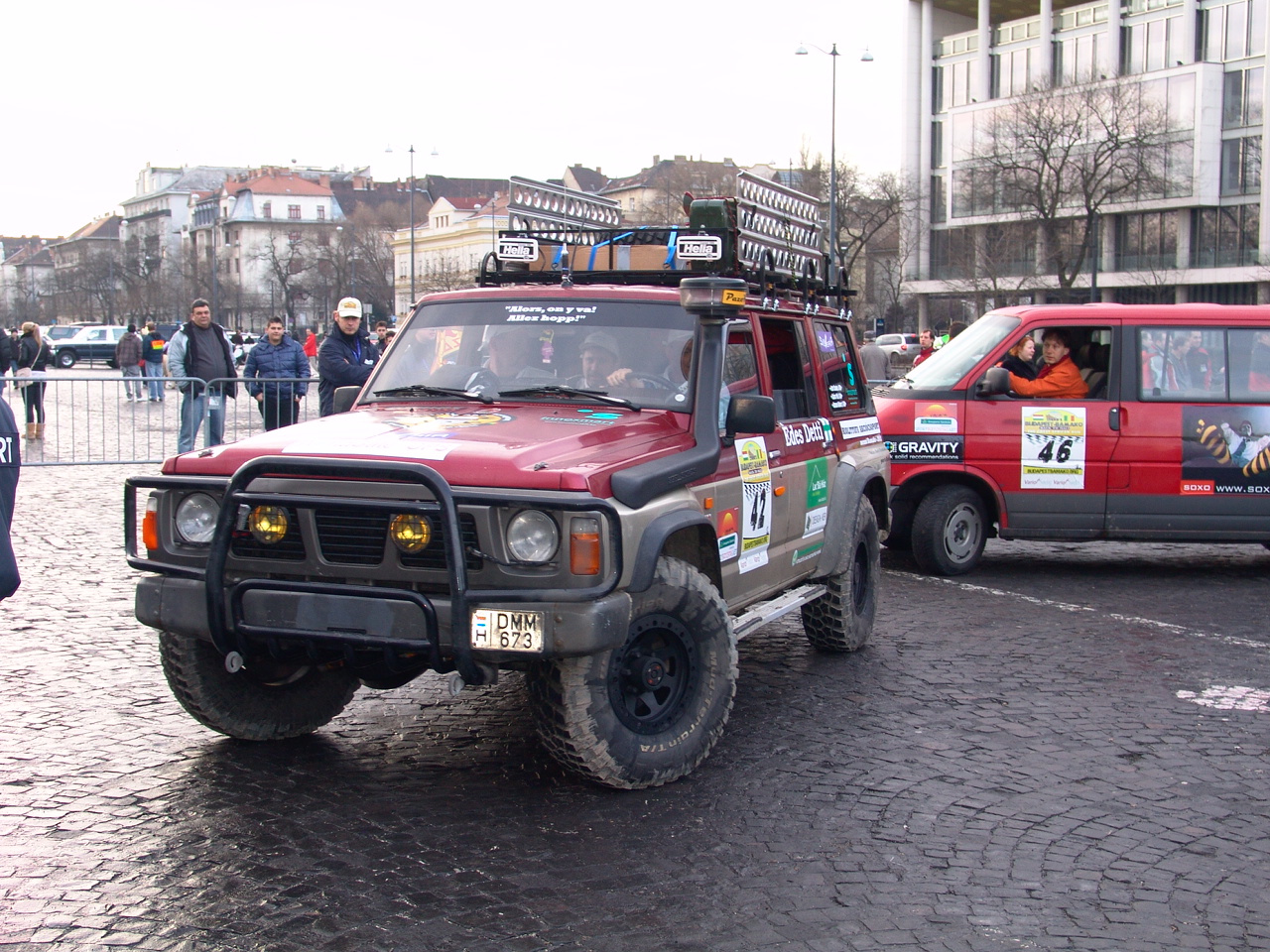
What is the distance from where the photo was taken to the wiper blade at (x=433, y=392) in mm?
5809

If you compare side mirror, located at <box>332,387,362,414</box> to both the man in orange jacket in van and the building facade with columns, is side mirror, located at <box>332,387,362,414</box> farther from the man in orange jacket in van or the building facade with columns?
the building facade with columns

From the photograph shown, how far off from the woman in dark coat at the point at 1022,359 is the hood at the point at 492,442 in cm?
562

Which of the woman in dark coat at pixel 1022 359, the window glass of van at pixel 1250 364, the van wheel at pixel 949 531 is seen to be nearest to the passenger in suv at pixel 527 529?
the van wheel at pixel 949 531

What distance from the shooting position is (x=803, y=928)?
3918mm

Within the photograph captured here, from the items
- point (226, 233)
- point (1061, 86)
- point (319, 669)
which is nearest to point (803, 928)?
point (319, 669)

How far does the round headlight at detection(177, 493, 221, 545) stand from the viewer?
16.8ft

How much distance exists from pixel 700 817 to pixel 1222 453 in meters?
6.93

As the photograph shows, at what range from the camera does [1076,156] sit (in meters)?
63.5

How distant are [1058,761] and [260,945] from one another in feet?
11.2

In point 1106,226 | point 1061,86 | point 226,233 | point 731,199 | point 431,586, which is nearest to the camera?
point 431,586

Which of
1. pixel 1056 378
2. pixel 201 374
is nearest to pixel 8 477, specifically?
pixel 1056 378

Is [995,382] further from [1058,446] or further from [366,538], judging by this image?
[366,538]

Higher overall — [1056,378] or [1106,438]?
[1056,378]

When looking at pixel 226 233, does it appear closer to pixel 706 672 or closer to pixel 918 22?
pixel 918 22
